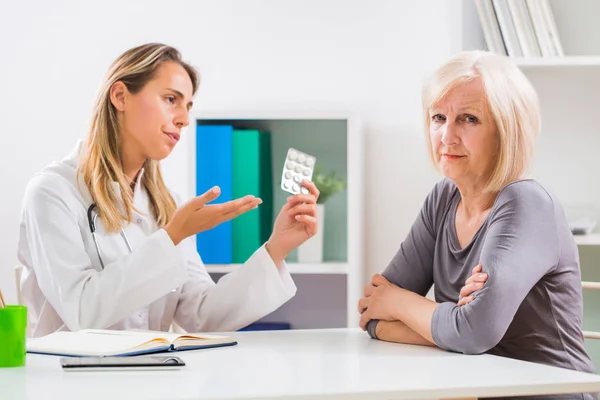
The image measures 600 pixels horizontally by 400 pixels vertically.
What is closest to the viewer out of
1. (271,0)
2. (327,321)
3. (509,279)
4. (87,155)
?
(509,279)

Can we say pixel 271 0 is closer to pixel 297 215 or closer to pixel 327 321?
pixel 327 321

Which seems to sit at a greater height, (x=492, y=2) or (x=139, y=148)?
(x=492, y=2)

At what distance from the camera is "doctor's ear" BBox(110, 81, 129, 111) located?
2.22 meters

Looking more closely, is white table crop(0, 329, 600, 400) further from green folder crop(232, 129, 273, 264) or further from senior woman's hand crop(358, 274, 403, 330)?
green folder crop(232, 129, 273, 264)

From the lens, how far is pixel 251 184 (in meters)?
3.04

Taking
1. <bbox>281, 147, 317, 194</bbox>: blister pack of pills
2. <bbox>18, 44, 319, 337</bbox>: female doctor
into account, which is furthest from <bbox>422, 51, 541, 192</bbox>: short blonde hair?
<bbox>18, 44, 319, 337</bbox>: female doctor

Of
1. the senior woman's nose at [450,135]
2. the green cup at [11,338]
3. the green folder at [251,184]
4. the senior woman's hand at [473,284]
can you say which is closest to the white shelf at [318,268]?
the green folder at [251,184]

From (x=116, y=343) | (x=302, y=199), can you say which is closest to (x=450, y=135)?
(x=302, y=199)

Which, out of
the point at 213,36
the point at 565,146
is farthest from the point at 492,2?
the point at 213,36

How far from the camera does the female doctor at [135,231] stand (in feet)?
6.33

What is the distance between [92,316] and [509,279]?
96 cm

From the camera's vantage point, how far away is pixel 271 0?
3453mm

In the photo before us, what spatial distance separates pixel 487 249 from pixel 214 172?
1654 millimetres

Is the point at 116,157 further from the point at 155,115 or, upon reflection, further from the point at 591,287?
the point at 591,287
